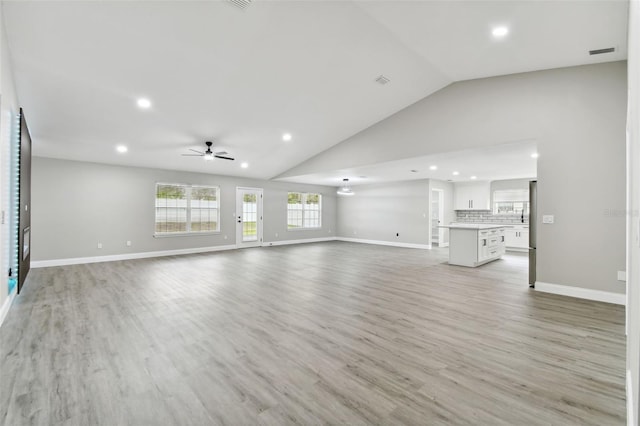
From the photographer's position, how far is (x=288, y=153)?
800 centimetres

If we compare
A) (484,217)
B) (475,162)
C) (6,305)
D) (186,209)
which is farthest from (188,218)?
(484,217)

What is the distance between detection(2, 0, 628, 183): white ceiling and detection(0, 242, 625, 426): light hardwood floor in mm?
3067

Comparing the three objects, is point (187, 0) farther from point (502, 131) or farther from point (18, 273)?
point (502, 131)

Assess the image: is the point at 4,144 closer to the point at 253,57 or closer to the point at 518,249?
the point at 253,57

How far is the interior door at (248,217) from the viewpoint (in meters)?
9.74

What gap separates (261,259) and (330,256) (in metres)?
1.93

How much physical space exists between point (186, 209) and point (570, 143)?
356 inches

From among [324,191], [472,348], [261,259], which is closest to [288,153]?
[261,259]

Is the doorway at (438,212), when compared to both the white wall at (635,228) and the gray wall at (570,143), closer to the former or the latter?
the gray wall at (570,143)

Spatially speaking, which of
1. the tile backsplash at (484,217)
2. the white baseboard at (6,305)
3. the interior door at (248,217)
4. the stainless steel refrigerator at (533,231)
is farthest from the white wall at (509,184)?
the white baseboard at (6,305)

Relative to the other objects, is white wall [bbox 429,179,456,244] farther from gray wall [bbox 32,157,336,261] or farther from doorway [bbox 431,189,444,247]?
gray wall [bbox 32,157,336,261]

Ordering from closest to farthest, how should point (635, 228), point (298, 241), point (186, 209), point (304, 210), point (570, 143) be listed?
point (635, 228)
point (570, 143)
point (186, 209)
point (298, 241)
point (304, 210)

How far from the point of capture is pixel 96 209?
23.3 feet

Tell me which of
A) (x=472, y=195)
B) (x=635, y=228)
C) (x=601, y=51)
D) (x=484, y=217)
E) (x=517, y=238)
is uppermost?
(x=601, y=51)
